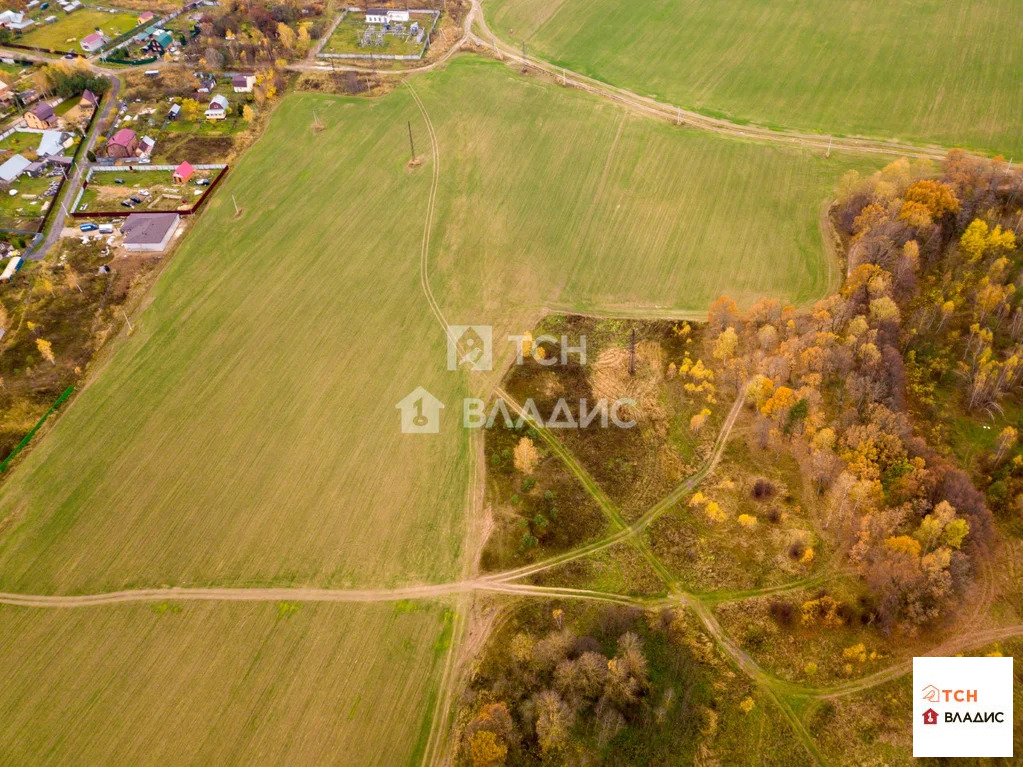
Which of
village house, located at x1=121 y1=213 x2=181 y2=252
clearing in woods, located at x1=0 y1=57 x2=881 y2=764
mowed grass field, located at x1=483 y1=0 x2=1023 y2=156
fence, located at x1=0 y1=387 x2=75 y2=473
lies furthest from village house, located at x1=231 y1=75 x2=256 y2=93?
fence, located at x1=0 y1=387 x2=75 y2=473

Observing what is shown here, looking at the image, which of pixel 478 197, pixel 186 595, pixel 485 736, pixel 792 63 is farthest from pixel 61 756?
pixel 792 63

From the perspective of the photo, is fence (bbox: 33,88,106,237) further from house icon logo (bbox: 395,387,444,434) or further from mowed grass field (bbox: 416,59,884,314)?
house icon logo (bbox: 395,387,444,434)

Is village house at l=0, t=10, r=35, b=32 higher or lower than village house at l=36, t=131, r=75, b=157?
higher

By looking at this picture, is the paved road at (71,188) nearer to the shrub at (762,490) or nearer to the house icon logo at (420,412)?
the house icon logo at (420,412)

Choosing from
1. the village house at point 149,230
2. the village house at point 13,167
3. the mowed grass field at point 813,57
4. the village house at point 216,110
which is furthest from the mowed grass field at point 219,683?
the mowed grass field at point 813,57

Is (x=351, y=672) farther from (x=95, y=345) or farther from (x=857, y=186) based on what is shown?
(x=857, y=186)

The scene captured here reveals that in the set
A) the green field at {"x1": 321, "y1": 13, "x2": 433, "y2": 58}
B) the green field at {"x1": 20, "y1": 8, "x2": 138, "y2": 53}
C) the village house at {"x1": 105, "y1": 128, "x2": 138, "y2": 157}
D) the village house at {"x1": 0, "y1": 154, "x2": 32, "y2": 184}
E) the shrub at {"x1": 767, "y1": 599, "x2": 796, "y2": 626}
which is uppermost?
the green field at {"x1": 20, "y1": 8, "x2": 138, "y2": 53}
